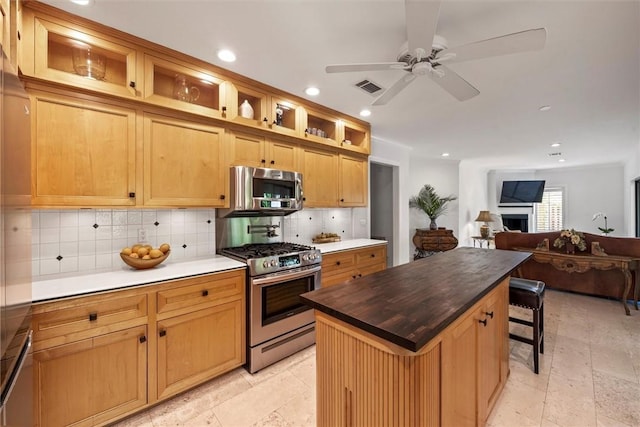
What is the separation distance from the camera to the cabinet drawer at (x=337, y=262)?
2.83m

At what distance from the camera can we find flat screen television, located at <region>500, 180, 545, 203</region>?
27.1 feet

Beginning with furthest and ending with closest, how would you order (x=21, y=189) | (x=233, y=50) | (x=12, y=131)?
(x=233, y=50)
(x=21, y=189)
(x=12, y=131)

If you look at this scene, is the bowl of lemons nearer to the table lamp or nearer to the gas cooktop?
the gas cooktop

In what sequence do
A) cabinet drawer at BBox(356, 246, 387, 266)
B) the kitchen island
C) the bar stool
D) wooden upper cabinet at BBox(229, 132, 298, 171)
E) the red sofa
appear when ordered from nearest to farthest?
the kitchen island
the bar stool
wooden upper cabinet at BBox(229, 132, 298, 171)
cabinet drawer at BBox(356, 246, 387, 266)
the red sofa

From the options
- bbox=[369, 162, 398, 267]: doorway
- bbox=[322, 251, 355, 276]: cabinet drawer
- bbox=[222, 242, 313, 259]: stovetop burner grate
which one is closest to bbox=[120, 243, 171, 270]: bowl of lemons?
bbox=[222, 242, 313, 259]: stovetop burner grate

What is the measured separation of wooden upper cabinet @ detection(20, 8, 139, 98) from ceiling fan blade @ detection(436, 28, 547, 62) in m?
2.13

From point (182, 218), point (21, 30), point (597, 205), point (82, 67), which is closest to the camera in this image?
point (21, 30)

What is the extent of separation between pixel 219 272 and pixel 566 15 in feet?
9.33

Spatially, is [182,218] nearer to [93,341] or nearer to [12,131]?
[93,341]

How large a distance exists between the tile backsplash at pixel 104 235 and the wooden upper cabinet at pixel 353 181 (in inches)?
64.1

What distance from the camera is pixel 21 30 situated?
1.55m

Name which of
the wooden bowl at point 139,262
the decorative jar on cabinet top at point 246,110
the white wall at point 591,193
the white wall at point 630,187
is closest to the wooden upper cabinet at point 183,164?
the decorative jar on cabinet top at point 246,110

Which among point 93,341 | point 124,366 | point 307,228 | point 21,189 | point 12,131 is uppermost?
point 12,131

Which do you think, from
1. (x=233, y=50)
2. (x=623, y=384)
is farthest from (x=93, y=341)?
(x=623, y=384)
